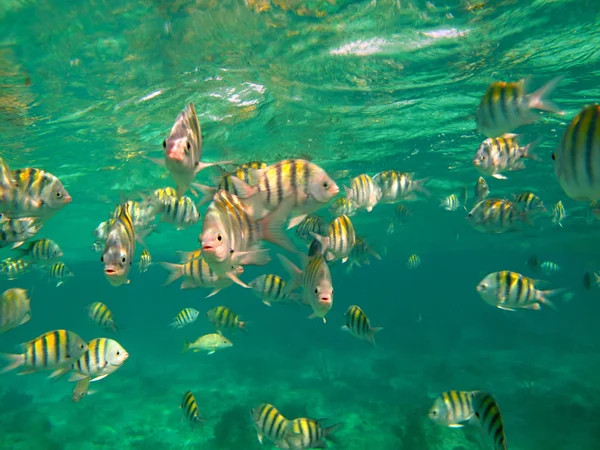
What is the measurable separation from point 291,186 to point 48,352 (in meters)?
5.10

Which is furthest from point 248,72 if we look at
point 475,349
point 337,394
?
point 475,349

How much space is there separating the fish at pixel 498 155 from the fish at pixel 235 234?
4.13 m

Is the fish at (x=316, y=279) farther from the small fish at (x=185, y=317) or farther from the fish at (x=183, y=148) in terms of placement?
the small fish at (x=185, y=317)

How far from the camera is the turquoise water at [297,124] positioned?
10320 mm

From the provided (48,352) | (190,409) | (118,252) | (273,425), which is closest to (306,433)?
(273,425)

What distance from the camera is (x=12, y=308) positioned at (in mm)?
6066

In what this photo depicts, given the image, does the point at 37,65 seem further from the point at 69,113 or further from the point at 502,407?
the point at 502,407

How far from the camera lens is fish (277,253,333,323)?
4305 millimetres

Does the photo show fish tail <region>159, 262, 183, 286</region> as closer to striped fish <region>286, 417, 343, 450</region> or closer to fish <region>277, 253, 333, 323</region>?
fish <region>277, 253, 333, 323</region>

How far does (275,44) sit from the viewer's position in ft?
37.4

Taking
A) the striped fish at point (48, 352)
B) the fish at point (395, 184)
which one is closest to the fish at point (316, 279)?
the striped fish at point (48, 352)

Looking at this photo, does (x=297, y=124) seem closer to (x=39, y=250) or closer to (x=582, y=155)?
(x=39, y=250)

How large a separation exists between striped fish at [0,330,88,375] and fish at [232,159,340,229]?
181 inches

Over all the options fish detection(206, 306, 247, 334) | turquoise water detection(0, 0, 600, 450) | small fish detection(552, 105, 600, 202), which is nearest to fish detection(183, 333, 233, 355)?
fish detection(206, 306, 247, 334)
